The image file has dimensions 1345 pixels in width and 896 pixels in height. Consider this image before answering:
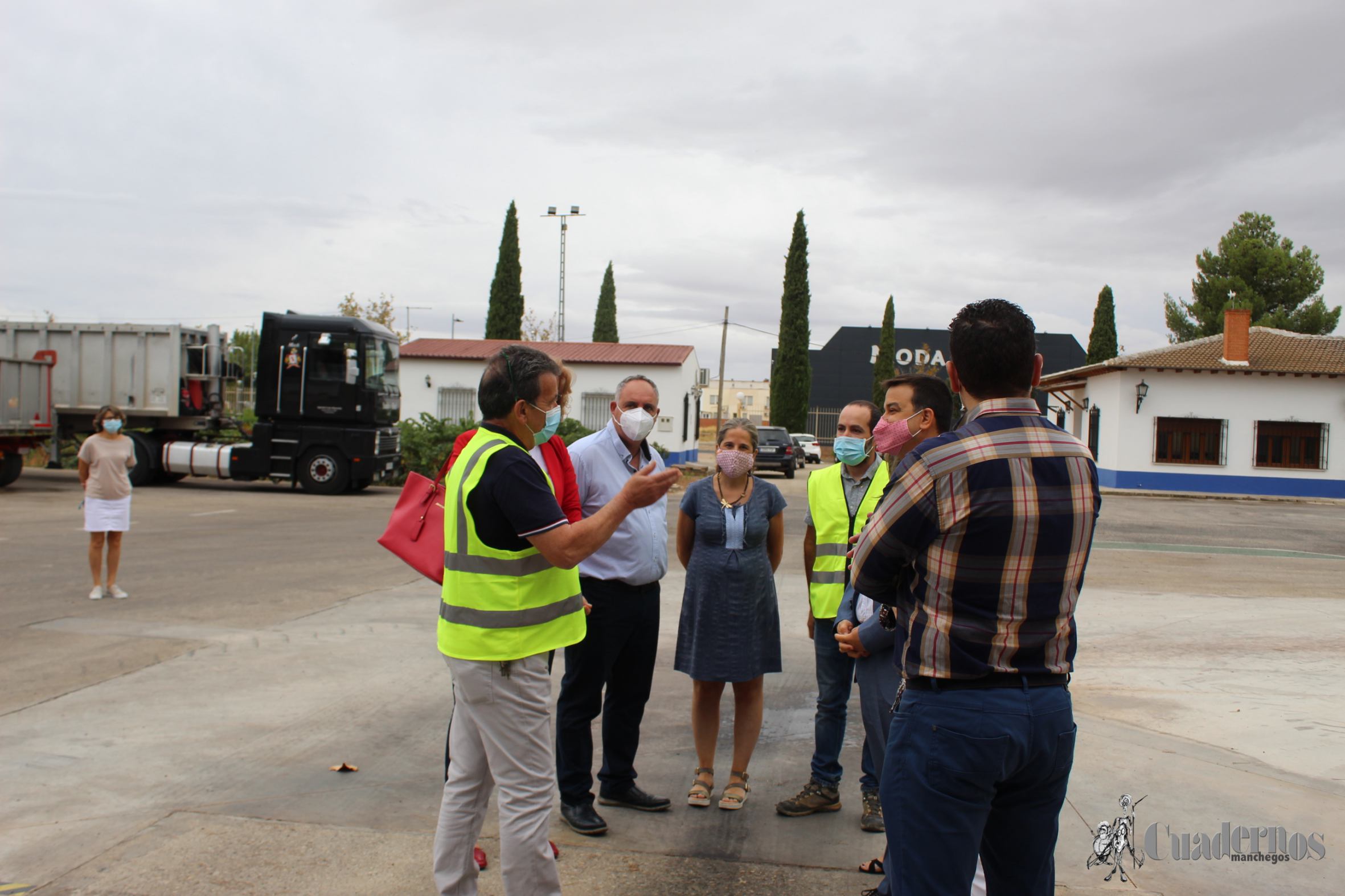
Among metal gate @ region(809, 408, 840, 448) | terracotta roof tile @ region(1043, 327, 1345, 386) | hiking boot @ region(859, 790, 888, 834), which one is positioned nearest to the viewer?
hiking boot @ region(859, 790, 888, 834)

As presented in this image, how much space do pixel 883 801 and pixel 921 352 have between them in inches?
2294

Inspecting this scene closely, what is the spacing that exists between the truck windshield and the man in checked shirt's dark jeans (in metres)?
18.6

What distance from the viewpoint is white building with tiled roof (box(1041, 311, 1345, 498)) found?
30.7 metres

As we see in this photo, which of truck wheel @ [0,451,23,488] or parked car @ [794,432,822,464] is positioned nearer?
truck wheel @ [0,451,23,488]

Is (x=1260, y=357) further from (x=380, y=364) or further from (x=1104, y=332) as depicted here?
(x=380, y=364)

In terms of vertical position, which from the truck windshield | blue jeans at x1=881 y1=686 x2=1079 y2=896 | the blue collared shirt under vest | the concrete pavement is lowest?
the concrete pavement

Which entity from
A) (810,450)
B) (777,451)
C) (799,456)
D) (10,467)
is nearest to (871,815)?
(10,467)

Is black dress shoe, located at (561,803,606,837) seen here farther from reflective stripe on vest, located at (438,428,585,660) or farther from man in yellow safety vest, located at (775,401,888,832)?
reflective stripe on vest, located at (438,428,585,660)

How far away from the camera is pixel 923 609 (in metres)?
2.32

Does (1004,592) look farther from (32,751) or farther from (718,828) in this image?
(32,751)

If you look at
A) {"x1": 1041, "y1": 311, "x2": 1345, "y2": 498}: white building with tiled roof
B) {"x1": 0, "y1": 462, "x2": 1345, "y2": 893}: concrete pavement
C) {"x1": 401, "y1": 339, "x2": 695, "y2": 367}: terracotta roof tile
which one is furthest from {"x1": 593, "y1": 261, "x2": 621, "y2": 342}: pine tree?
{"x1": 0, "y1": 462, "x2": 1345, "y2": 893}: concrete pavement

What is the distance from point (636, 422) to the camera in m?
4.30

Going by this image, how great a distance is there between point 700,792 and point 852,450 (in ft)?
5.41

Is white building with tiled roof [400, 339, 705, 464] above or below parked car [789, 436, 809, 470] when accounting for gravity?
above
